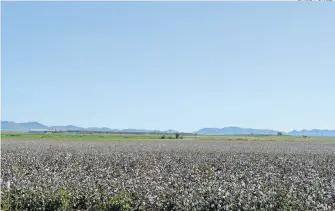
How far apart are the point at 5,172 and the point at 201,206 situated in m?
13.8

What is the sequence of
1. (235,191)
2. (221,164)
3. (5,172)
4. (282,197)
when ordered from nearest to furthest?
1. (282,197)
2. (235,191)
3. (5,172)
4. (221,164)

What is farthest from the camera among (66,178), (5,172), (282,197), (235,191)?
(5,172)

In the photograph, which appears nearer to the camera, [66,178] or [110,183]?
[110,183]

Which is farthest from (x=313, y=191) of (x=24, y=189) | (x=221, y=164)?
(x=221, y=164)

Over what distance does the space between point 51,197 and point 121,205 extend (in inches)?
109

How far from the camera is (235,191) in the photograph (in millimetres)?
15156

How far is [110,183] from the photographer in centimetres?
1717

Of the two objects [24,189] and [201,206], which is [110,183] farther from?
[201,206]

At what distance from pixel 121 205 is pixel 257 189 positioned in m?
5.05

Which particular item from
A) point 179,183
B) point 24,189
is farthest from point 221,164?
point 24,189

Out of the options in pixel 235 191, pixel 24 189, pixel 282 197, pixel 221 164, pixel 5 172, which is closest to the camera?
pixel 282 197

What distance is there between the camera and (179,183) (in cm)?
1748

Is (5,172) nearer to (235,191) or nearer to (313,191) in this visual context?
(235,191)

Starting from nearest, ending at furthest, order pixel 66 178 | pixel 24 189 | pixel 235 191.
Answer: pixel 235 191 < pixel 24 189 < pixel 66 178
